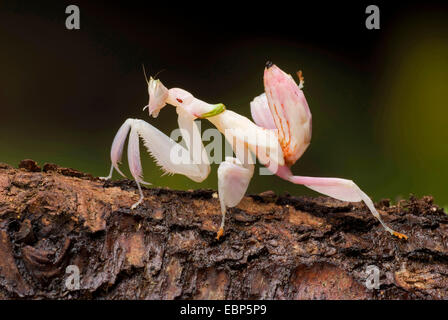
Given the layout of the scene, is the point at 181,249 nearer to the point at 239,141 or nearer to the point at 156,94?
the point at 239,141

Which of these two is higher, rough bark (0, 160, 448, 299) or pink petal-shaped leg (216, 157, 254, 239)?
pink petal-shaped leg (216, 157, 254, 239)

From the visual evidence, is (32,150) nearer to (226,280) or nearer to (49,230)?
(49,230)

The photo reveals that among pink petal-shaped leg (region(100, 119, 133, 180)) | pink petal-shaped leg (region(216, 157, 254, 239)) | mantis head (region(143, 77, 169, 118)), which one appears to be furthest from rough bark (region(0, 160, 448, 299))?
mantis head (region(143, 77, 169, 118))

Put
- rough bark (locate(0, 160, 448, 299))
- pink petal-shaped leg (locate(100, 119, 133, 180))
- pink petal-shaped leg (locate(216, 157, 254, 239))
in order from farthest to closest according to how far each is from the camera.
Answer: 1. pink petal-shaped leg (locate(100, 119, 133, 180))
2. pink petal-shaped leg (locate(216, 157, 254, 239))
3. rough bark (locate(0, 160, 448, 299))

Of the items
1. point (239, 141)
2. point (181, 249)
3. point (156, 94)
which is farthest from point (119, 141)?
point (181, 249)

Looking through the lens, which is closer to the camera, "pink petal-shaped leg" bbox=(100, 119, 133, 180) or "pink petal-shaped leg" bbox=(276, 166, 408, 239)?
"pink petal-shaped leg" bbox=(276, 166, 408, 239)

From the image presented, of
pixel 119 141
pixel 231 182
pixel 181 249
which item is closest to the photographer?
pixel 181 249

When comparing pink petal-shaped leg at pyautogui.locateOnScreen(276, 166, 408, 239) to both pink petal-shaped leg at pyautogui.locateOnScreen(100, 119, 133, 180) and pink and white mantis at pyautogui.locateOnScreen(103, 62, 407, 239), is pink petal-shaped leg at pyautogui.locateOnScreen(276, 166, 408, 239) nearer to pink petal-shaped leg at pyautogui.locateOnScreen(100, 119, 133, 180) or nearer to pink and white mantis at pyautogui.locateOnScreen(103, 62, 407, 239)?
pink and white mantis at pyautogui.locateOnScreen(103, 62, 407, 239)

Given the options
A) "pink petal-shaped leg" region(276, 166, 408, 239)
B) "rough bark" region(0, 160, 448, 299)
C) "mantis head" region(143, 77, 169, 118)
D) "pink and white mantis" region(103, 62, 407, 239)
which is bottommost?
"rough bark" region(0, 160, 448, 299)
